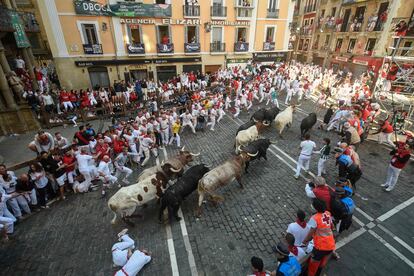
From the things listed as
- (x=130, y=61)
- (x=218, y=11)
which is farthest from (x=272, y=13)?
(x=130, y=61)

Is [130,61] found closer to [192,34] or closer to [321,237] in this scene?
[192,34]

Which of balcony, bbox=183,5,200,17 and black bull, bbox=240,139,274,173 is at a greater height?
balcony, bbox=183,5,200,17

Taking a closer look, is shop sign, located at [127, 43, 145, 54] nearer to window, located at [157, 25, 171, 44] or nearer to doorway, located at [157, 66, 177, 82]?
window, located at [157, 25, 171, 44]

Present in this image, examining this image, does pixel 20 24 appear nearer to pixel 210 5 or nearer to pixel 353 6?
pixel 210 5

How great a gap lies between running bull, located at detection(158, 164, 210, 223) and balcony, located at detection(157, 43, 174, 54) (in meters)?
18.7

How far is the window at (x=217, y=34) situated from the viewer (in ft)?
82.1

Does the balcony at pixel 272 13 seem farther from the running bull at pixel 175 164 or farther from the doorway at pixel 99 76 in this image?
the running bull at pixel 175 164

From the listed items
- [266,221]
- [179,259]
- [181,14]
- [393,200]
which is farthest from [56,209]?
[181,14]

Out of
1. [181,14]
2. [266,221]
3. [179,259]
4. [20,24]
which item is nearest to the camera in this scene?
[179,259]

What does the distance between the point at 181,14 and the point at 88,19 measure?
28.6 feet

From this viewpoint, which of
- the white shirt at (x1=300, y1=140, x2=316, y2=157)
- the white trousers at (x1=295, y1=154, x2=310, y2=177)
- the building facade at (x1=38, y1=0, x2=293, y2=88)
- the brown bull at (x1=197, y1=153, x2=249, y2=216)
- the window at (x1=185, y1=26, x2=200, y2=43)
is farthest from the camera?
the window at (x1=185, y1=26, x2=200, y2=43)

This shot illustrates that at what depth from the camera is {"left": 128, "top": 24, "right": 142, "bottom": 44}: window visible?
21812mm

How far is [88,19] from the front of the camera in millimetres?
20156

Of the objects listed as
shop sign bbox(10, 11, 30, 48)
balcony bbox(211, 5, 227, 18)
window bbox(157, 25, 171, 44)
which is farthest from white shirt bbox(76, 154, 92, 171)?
balcony bbox(211, 5, 227, 18)
